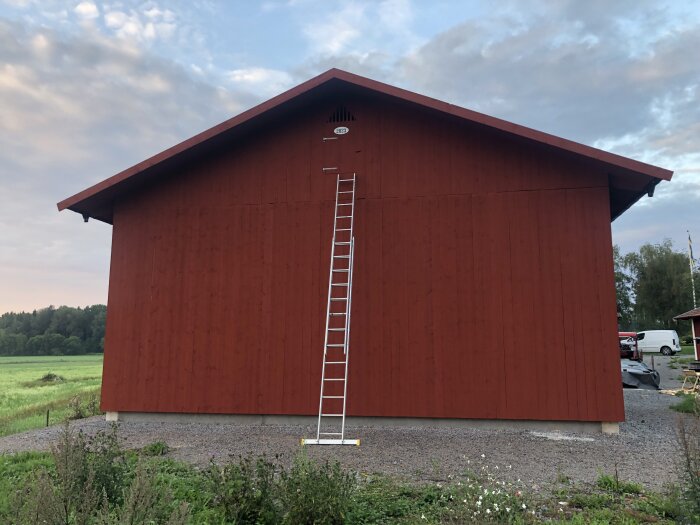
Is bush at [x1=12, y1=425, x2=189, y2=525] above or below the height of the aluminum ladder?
below

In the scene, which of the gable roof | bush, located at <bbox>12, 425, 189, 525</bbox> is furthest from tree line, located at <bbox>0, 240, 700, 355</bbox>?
bush, located at <bbox>12, 425, 189, 525</bbox>

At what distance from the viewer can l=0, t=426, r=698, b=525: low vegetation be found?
3561 millimetres

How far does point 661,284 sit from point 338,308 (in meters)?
47.9

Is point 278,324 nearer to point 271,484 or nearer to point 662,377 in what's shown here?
point 271,484

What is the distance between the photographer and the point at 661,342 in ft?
121

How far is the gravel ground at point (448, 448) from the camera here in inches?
227

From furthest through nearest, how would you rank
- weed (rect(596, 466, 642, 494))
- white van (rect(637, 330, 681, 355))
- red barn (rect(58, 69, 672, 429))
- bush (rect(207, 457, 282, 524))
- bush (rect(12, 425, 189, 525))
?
1. white van (rect(637, 330, 681, 355))
2. red barn (rect(58, 69, 672, 429))
3. weed (rect(596, 466, 642, 494))
4. bush (rect(207, 457, 282, 524))
5. bush (rect(12, 425, 189, 525))

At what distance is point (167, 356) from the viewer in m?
9.28

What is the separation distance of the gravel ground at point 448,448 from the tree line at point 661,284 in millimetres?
42992

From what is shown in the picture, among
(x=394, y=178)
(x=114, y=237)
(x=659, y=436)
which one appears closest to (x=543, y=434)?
(x=659, y=436)

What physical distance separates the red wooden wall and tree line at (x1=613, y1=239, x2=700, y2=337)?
141 feet

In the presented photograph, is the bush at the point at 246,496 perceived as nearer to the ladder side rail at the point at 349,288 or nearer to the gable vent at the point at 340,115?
the ladder side rail at the point at 349,288

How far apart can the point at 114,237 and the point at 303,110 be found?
457 centimetres

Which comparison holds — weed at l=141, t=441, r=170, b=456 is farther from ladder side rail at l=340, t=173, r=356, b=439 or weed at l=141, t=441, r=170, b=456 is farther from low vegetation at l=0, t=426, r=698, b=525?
ladder side rail at l=340, t=173, r=356, b=439
